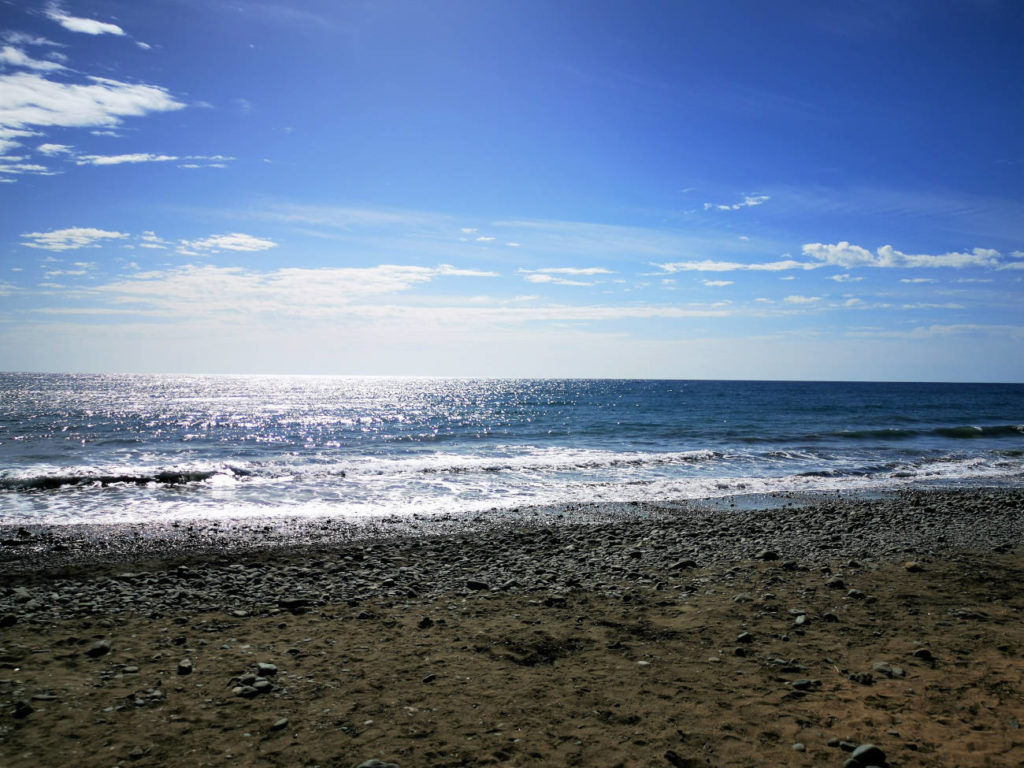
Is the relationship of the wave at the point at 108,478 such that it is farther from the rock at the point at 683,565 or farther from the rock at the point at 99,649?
the rock at the point at 683,565

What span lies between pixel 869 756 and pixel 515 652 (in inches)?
145

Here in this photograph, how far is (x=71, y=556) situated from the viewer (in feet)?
39.0

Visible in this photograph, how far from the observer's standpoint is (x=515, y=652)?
7.09m

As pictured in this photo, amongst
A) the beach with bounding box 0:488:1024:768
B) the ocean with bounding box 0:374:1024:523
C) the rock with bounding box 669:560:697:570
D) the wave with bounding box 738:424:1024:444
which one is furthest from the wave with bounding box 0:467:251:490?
the wave with bounding box 738:424:1024:444

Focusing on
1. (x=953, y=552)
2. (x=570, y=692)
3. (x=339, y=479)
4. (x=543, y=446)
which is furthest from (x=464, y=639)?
(x=543, y=446)

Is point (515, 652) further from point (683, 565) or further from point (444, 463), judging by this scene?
point (444, 463)

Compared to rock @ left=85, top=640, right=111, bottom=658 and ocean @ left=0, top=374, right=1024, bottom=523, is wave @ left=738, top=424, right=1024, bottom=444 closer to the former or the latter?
ocean @ left=0, top=374, right=1024, bottom=523

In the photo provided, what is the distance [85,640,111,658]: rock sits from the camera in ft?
22.9

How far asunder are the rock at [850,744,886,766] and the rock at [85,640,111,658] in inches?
313

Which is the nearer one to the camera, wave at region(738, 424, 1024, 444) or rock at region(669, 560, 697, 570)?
rock at region(669, 560, 697, 570)

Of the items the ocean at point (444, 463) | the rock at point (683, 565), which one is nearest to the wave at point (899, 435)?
the ocean at point (444, 463)

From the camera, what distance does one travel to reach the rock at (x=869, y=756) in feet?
15.5

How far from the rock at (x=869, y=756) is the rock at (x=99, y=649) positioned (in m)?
7.96

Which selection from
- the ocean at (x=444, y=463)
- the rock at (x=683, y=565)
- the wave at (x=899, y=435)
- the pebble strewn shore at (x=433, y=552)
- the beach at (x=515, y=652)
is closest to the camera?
the beach at (x=515, y=652)
